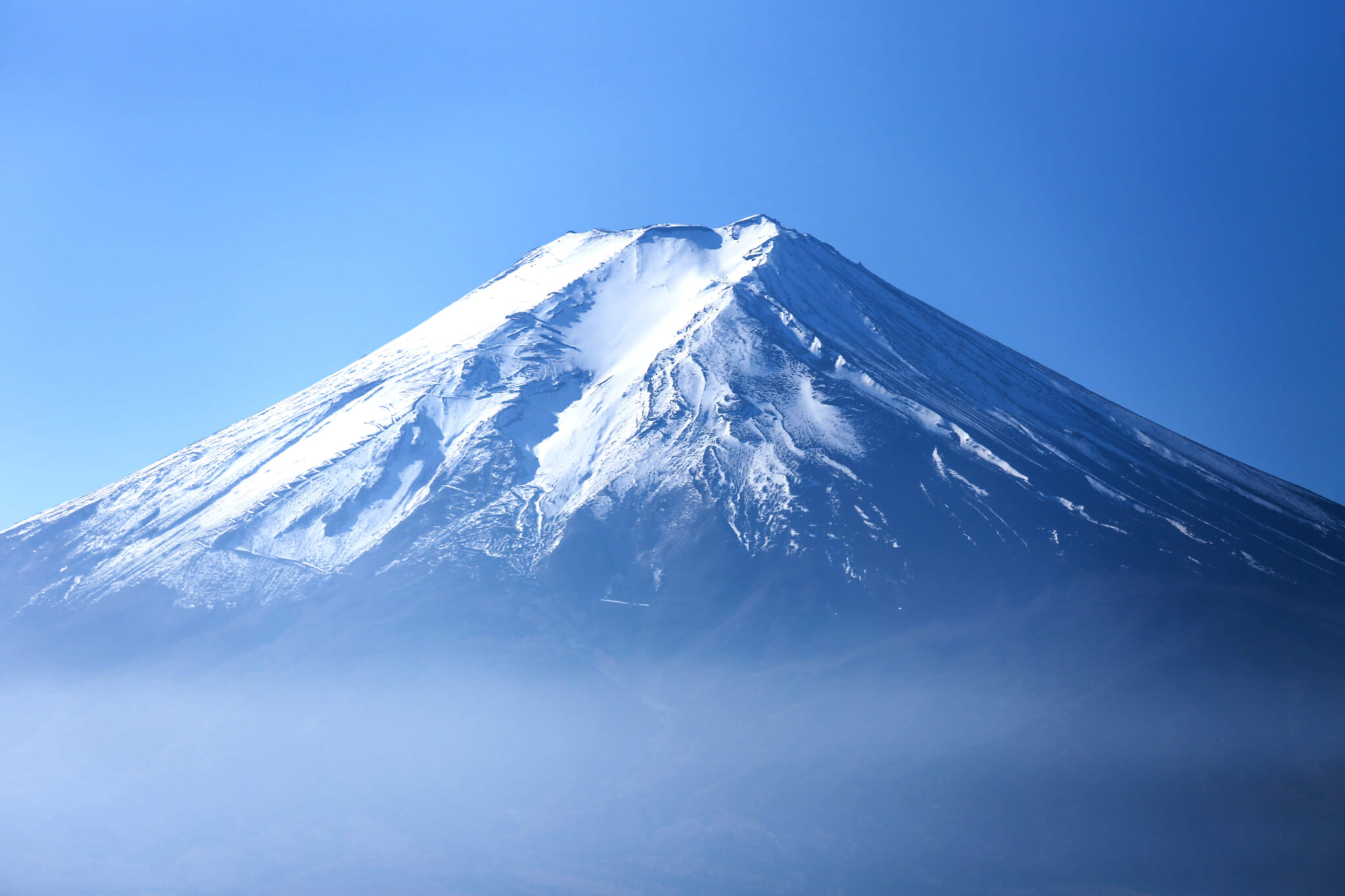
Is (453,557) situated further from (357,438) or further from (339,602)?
(357,438)

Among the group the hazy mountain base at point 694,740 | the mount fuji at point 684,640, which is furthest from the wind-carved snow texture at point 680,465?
the hazy mountain base at point 694,740

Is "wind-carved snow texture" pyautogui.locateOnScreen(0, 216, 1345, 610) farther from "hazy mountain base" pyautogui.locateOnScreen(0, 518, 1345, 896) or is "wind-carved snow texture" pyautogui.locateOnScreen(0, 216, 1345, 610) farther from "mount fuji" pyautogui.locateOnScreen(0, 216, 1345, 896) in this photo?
"hazy mountain base" pyautogui.locateOnScreen(0, 518, 1345, 896)

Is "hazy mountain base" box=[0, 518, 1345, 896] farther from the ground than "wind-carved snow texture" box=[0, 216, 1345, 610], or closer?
closer

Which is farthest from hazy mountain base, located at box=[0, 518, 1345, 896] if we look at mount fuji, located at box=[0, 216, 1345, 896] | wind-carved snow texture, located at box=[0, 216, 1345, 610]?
wind-carved snow texture, located at box=[0, 216, 1345, 610]

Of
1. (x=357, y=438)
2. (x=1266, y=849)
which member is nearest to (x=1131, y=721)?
(x=1266, y=849)

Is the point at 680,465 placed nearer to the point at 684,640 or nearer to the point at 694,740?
the point at 684,640
